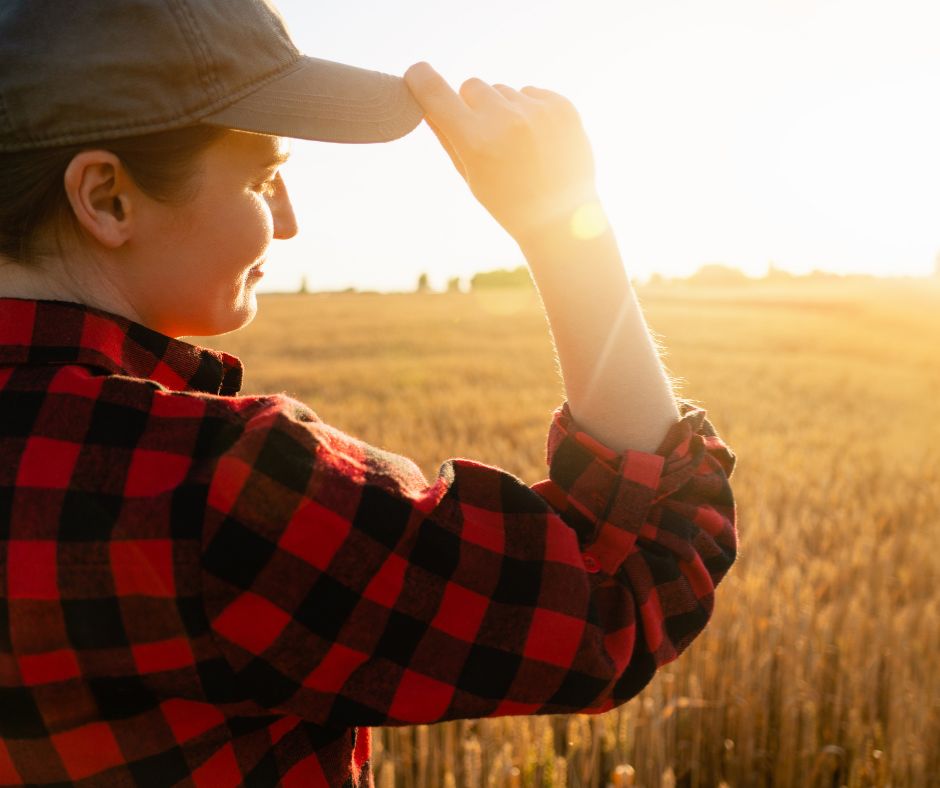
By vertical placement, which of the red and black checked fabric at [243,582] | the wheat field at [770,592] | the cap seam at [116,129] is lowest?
the wheat field at [770,592]

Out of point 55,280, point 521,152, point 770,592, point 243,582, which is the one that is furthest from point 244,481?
point 770,592

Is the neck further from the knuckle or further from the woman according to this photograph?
the knuckle

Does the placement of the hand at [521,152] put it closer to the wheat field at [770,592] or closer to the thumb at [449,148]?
the thumb at [449,148]

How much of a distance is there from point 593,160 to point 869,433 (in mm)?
7716

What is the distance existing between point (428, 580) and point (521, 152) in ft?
1.43

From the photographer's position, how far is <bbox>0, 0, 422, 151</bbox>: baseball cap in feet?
2.59

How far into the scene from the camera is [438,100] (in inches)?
35.9

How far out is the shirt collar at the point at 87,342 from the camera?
752mm

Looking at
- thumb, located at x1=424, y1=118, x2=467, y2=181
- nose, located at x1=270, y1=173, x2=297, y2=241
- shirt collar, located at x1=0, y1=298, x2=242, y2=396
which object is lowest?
shirt collar, located at x1=0, y1=298, x2=242, y2=396

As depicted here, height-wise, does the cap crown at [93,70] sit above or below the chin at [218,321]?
above

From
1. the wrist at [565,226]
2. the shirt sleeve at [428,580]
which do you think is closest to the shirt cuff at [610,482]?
the shirt sleeve at [428,580]

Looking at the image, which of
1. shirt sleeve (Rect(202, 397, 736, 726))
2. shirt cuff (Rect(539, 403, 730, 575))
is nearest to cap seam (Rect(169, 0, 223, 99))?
shirt sleeve (Rect(202, 397, 736, 726))

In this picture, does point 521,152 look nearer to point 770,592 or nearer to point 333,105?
point 333,105

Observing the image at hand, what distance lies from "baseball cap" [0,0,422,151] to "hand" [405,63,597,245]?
7.6 inches
